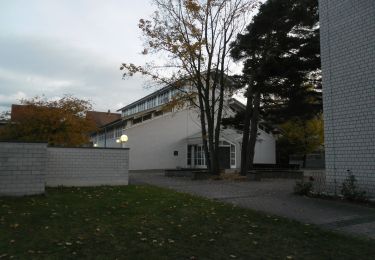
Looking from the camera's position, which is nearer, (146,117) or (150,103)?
(146,117)

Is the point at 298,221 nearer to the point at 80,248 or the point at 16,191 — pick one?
the point at 80,248

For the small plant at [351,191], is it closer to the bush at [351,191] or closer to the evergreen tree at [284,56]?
the bush at [351,191]

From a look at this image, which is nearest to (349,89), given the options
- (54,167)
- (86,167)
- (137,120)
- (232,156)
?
(86,167)

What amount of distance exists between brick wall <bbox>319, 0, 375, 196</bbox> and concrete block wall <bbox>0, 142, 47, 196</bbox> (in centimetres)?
962

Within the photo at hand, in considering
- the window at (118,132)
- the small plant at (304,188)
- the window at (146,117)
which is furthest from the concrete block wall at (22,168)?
the window at (118,132)

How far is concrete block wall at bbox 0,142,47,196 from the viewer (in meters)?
11.9

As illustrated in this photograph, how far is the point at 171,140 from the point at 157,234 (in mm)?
27772

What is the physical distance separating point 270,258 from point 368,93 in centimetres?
781

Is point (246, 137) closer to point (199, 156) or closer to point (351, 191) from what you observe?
point (199, 156)

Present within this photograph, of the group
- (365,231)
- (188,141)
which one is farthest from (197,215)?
(188,141)

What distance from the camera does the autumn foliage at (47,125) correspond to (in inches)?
923

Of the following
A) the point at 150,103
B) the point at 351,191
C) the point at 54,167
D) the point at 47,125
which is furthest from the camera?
the point at 150,103

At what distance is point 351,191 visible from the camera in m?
11.8

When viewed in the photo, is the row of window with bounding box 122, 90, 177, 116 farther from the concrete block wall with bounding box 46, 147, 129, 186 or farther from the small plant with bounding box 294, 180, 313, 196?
the small plant with bounding box 294, 180, 313, 196
